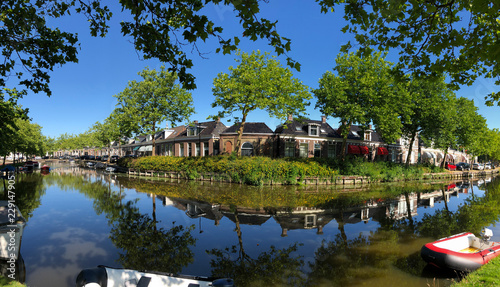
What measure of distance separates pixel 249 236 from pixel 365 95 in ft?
71.0

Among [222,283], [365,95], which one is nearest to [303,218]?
[222,283]

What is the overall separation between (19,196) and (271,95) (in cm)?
2294

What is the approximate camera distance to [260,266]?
7414 mm

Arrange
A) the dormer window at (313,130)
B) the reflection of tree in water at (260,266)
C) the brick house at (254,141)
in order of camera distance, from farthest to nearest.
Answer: the dormer window at (313,130) → the brick house at (254,141) → the reflection of tree in water at (260,266)

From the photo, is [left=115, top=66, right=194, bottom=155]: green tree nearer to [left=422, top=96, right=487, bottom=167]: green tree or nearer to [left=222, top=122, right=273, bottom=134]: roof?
[left=222, top=122, right=273, bottom=134]: roof

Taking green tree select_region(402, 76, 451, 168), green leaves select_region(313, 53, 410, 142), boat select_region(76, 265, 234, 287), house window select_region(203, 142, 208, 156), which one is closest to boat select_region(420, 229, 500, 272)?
boat select_region(76, 265, 234, 287)

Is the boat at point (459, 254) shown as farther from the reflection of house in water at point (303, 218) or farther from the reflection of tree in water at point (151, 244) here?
the reflection of tree in water at point (151, 244)

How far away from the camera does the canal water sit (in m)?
7.11

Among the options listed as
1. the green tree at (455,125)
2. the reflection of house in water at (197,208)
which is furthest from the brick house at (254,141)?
the green tree at (455,125)

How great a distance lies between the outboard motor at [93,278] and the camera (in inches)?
200

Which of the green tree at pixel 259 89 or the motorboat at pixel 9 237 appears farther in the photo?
the green tree at pixel 259 89

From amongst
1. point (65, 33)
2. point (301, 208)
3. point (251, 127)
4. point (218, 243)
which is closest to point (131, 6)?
point (65, 33)

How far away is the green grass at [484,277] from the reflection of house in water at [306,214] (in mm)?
5282

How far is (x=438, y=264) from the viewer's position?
7.09 m
